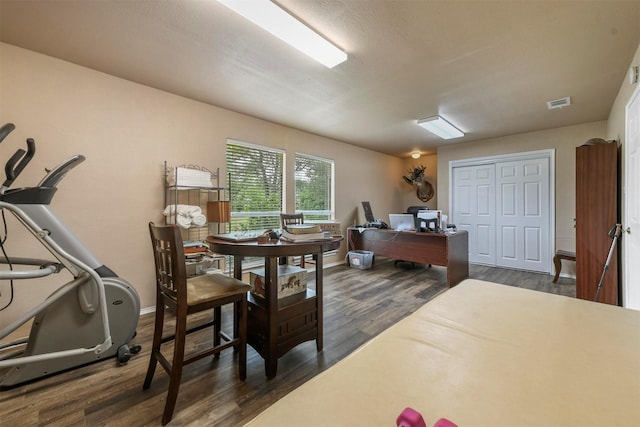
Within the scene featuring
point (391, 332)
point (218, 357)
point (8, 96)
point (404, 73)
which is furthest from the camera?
point (404, 73)

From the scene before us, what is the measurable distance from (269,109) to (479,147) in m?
4.14

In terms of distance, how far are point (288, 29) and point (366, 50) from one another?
68 cm

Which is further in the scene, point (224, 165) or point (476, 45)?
point (224, 165)

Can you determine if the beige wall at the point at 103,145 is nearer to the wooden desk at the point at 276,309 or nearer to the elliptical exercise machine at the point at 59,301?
the elliptical exercise machine at the point at 59,301

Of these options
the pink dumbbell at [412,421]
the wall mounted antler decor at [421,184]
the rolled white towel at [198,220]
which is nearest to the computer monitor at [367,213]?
the wall mounted antler decor at [421,184]

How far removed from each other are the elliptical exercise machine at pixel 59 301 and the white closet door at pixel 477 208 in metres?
5.50

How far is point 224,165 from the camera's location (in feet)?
11.0

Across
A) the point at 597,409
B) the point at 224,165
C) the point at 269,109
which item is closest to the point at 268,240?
the point at 597,409

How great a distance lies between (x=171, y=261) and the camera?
4.56 ft

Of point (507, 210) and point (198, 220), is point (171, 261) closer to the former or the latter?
point (198, 220)

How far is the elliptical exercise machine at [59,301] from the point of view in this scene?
1.54 m

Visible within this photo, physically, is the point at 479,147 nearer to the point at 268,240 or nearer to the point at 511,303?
the point at 511,303

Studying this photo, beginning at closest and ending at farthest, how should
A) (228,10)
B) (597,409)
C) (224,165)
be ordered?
1. (597,409)
2. (228,10)
3. (224,165)

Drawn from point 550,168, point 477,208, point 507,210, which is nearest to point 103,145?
point 477,208
